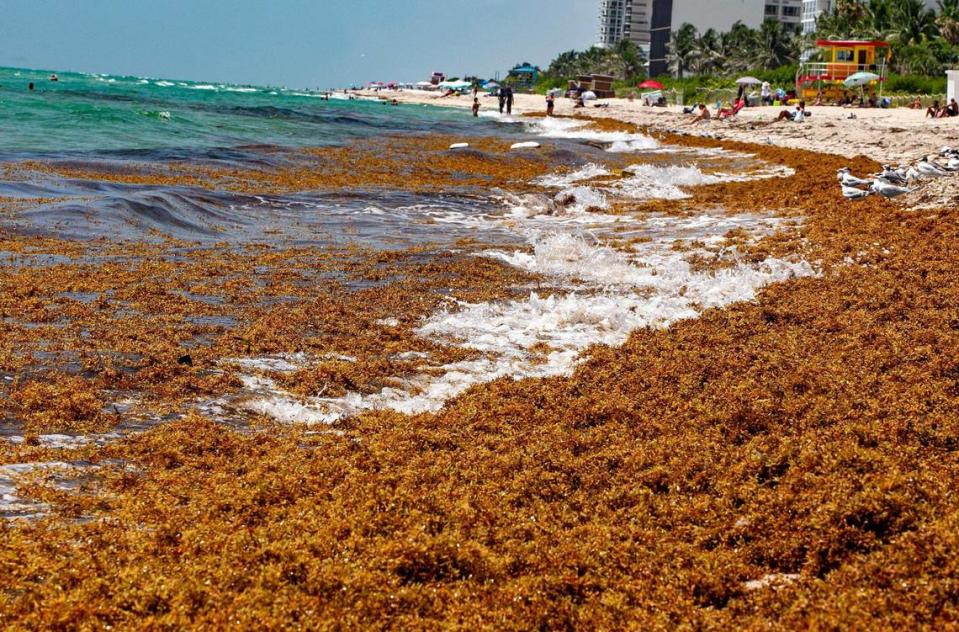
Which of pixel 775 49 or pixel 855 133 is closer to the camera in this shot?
pixel 855 133

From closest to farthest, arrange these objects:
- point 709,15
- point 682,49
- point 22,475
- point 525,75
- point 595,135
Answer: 1. point 22,475
2. point 595,135
3. point 682,49
4. point 709,15
5. point 525,75

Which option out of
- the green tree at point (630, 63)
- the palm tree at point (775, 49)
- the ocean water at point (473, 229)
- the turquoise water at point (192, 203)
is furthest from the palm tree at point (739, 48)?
the turquoise water at point (192, 203)

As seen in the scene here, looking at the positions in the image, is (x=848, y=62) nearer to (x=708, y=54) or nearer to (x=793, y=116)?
(x=793, y=116)

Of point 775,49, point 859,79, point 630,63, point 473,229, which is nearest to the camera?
point 473,229

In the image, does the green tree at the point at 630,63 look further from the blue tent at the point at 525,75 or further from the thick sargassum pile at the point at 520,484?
the thick sargassum pile at the point at 520,484

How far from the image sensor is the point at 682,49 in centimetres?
10006

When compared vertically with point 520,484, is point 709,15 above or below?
above

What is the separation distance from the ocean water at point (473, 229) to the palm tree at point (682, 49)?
7879 cm

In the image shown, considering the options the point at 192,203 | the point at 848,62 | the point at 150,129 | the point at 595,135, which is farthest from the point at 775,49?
the point at 192,203

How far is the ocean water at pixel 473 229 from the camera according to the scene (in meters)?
6.30

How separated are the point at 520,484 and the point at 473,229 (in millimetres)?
9647

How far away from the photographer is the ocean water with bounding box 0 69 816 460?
630cm

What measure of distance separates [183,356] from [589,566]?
3.92m

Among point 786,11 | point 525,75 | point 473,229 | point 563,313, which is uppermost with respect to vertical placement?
point 786,11
